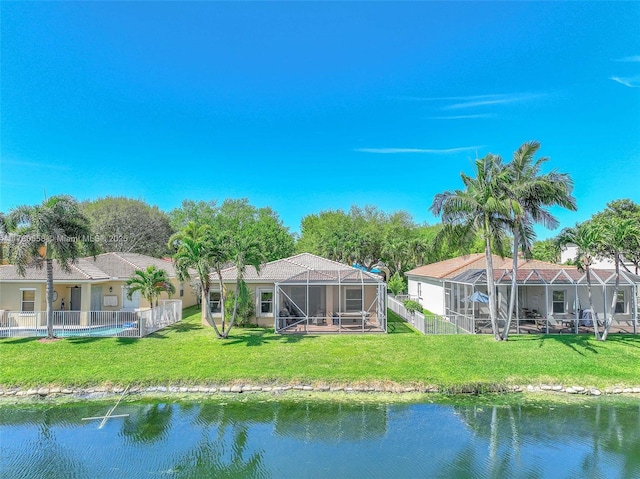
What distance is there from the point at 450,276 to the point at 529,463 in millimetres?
15696

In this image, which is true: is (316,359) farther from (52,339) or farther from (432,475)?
(52,339)

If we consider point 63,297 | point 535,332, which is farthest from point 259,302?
point 535,332

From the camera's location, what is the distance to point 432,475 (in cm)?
949

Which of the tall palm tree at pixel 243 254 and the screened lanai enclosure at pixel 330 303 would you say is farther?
the screened lanai enclosure at pixel 330 303

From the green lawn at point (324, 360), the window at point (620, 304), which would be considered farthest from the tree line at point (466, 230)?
the window at point (620, 304)

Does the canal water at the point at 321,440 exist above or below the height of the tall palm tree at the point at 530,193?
below

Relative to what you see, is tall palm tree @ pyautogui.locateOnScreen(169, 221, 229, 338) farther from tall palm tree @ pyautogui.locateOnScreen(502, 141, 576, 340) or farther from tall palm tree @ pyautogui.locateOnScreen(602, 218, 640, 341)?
tall palm tree @ pyautogui.locateOnScreen(602, 218, 640, 341)

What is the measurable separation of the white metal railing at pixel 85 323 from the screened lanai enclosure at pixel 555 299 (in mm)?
17156

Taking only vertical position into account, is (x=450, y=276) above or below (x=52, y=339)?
above

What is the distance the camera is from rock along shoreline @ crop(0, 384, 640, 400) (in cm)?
1453

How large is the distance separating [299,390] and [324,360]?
7.11 ft

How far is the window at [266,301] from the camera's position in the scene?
2295 cm

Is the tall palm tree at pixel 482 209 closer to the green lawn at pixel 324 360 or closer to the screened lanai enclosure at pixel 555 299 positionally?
the screened lanai enclosure at pixel 555 299

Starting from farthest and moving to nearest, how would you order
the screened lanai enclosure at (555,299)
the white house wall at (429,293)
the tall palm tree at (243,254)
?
1. the white house wall at (429,293)
2. the screened lanai enclosure at (555,299)
3. the tall palm tree at (243,254)
